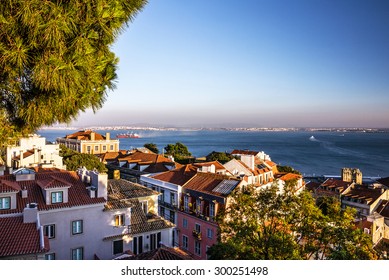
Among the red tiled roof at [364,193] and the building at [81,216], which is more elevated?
the building at [81,216]

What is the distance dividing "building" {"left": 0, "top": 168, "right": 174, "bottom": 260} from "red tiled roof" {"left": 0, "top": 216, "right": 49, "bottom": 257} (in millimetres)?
373

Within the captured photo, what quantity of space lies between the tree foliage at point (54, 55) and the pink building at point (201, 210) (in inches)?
334

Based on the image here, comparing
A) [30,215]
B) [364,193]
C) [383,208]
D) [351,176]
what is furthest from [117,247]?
[351,176]

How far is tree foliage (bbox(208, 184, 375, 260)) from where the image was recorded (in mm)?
3994

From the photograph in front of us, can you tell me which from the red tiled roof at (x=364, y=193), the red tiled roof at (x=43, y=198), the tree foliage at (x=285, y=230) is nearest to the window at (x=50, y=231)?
the red tiled roof at (x=43, y=198)

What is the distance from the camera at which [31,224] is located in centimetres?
613

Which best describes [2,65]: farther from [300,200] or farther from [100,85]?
[300,200]

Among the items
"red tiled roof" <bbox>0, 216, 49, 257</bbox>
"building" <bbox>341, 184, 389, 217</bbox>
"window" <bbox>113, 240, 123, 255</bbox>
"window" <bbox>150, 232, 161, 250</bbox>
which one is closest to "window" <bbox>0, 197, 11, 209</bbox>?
"red tiled roof" <bbox>0, 216, 49, 257</bbox>

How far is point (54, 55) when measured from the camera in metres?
2.65

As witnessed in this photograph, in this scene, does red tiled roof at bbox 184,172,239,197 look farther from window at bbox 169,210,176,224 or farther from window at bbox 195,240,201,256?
window at bbox 195,240,201,256

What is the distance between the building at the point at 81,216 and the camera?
7.59 meters

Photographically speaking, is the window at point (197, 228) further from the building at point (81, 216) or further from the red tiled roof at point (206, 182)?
the building at point (81, 216)

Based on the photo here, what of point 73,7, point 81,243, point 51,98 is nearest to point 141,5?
point 73,7

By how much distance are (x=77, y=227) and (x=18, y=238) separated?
258 cm
